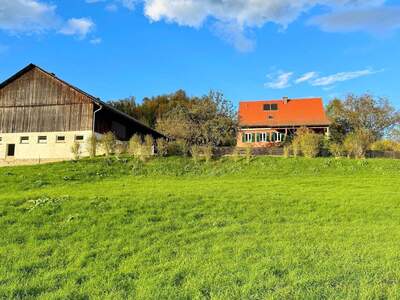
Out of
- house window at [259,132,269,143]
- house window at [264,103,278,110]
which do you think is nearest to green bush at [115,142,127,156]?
house window at [259,132,269,143]

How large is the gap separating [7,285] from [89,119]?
28541mm

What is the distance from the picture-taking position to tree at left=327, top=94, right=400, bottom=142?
4719 centimetres

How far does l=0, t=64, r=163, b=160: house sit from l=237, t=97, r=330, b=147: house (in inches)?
740

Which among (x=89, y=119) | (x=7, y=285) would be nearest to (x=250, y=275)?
(x=7, y=285)

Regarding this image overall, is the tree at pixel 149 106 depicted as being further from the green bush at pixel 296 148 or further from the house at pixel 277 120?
the green bush at pixel 296 148

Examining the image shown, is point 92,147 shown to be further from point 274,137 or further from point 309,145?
point 274,137

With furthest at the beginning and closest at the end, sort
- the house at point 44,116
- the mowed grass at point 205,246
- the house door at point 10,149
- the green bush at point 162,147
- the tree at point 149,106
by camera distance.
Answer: the tree at point 149,106 < the house door at point 10,149 < the house at point 44,116 < the green bush at point 162,147 < the mowed grass at point 205,246

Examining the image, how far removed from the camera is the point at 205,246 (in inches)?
330

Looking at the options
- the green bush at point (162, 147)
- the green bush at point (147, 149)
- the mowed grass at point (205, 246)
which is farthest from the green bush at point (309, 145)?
the mowed grass at point (205, 246)

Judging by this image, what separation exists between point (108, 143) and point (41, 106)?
10015 millimetres

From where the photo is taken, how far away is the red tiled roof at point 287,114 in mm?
48344

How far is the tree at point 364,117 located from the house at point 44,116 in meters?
26.6

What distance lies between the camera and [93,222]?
1012cm

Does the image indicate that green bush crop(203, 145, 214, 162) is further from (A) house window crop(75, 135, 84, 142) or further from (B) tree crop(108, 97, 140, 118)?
(B) tree crop(108, 97, 140, 118)
